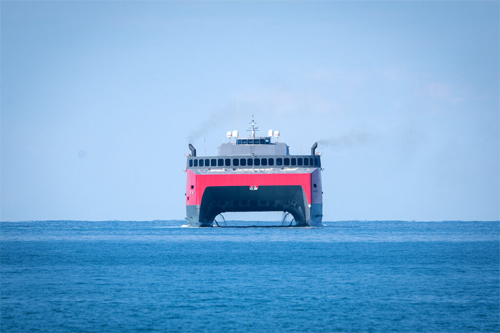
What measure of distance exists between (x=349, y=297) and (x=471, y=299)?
4618 millimetres

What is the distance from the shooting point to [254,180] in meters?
63.1

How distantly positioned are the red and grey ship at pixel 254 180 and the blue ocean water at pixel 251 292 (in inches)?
606

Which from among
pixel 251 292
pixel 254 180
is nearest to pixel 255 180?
pixel 254 180

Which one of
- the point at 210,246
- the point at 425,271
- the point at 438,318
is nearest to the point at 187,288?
the point at 438,318

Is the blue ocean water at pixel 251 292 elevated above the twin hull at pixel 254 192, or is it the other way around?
the twin hull at pixel 254 192

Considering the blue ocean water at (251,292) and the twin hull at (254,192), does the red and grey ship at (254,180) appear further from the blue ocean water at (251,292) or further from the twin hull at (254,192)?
the blue ocean water at (251,292)

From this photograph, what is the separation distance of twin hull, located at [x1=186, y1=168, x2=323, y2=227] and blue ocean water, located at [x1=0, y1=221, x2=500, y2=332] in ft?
50.1

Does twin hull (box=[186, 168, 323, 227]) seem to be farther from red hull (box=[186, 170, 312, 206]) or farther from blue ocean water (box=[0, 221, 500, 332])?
blue ocean water (box=[0, 221, 500, 332])

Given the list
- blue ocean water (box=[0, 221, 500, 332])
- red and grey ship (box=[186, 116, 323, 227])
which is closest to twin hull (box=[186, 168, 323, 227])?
red and grey ship (box=[186, 116, 323, 227])

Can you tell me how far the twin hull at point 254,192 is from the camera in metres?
63.3

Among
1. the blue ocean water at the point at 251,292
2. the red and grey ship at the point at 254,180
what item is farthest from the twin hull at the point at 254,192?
the blue ocean water at the point at 251,292

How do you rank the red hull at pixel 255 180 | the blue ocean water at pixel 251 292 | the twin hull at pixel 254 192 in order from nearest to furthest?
the blue ocean water at pixel 251 292
the red hull at pixel 255 180
the twin hull at pixel 254 192

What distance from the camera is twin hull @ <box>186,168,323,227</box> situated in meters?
63.3

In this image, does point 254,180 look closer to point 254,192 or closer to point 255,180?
point 255,180
